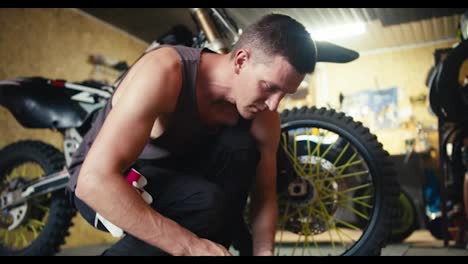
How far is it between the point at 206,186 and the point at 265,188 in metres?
0.23

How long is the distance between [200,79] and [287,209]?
1.86 ft

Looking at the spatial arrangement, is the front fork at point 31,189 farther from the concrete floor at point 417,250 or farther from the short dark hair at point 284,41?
the short dark hair at point 284,41

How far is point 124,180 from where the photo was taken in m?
0.72

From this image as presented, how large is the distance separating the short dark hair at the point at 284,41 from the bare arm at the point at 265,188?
8.8 inches

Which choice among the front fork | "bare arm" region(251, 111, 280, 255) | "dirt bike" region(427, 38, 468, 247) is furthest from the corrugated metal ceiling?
"bare arm" region(251, 111, 280, 255)

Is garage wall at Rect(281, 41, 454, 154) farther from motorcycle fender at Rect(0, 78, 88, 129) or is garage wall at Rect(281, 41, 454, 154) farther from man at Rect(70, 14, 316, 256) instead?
man at Rect(70, 14, 316, 256)

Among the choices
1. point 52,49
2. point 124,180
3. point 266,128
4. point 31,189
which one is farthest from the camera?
point 52,49

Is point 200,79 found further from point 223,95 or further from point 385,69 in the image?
point 385,69

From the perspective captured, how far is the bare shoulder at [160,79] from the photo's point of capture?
763 mm

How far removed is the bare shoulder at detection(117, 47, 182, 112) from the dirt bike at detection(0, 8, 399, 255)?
19.8 inches

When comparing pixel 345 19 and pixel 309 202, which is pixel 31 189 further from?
pixel 345 19

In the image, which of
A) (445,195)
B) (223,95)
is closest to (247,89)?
(223,95)

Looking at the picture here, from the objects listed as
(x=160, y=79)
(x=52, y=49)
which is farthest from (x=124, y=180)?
(x=52, y=49)

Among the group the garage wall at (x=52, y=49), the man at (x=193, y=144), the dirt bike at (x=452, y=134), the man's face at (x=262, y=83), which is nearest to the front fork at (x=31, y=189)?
the man at (x=193, y=144)
